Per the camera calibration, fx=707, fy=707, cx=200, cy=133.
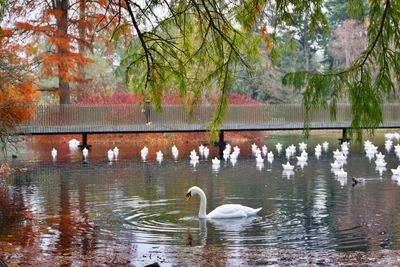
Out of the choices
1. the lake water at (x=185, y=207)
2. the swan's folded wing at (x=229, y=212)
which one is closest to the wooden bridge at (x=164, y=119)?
the lake water at (x=185, y=207)

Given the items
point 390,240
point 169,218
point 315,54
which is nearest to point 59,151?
point 169,218

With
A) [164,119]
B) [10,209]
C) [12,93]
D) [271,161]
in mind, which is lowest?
[10,209]

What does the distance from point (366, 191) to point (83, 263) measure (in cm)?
992

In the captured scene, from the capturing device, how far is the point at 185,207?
15.2 m

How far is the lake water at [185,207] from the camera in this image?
1138 cm

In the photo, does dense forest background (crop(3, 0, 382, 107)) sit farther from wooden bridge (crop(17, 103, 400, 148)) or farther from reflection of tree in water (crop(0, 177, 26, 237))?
reflection of tree in water (crop(0, 177, 26, 237))

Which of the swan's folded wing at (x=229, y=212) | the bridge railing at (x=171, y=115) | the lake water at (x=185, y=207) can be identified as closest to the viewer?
the lake water at (x=185, y=207)

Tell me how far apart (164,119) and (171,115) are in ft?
1.18

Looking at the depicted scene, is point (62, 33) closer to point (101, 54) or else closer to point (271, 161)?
point (271, 161)

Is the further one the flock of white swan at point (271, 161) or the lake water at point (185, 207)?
the flock of white swan at point (271, 161)

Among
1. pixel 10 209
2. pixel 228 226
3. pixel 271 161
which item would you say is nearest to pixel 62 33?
pixel 271 161

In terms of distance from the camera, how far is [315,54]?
5481 centimetres

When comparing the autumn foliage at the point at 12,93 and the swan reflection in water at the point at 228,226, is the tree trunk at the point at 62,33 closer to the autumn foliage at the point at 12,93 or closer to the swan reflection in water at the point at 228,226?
the autumn foliage at the point at 12,93

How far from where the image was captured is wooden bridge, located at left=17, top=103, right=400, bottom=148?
30312 millimetres
